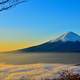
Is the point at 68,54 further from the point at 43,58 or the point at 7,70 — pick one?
the point at 7,70

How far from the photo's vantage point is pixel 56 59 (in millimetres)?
19750

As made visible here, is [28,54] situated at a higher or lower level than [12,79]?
higher

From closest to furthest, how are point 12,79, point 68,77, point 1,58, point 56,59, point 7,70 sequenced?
point 68,77 < point 12,79 < point 7,70 < point 1,58 < point 56,59

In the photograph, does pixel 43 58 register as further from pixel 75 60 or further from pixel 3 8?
pixel 3 8

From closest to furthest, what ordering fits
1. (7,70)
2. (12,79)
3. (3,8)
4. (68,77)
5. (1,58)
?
(68,77) → (3,8) → (12,79) → (7,70) → (1,58)

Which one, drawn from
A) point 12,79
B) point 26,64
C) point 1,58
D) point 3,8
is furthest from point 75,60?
point 3,8

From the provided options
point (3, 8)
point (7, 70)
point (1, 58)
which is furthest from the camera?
point (1, 58)

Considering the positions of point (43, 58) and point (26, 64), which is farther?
point (43, 58)

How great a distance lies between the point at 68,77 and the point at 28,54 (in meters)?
14.6

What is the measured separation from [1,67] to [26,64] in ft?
6.68

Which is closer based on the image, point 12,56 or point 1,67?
point 1,67

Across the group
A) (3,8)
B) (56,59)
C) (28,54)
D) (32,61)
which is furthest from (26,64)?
(3,8)

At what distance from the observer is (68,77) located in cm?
807

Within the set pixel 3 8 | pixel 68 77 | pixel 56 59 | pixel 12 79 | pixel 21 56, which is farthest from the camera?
pixel 21 56
